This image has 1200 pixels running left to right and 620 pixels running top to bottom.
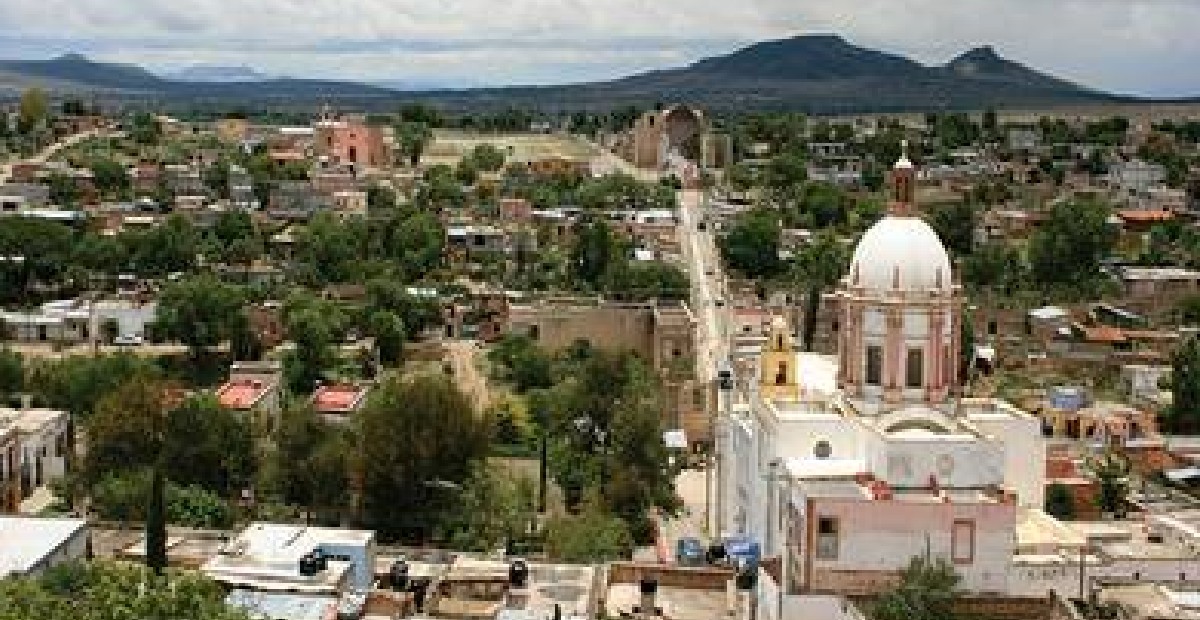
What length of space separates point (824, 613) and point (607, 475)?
37.3 feet

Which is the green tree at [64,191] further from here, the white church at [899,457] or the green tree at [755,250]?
the white church at [899,457]

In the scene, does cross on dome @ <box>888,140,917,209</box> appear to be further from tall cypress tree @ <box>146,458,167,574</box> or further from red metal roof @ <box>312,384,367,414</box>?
red metal roof @ <box>312,384,367,414</box>

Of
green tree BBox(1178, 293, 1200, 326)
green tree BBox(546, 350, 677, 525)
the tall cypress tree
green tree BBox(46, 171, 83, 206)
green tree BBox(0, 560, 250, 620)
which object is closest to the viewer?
green tree BBox(0, 560, 250, 620)

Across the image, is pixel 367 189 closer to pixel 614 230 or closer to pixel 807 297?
pixel 614 230

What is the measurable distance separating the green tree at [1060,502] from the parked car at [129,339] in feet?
99.4

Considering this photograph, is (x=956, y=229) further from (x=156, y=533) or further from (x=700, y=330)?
(x=156, y=533)

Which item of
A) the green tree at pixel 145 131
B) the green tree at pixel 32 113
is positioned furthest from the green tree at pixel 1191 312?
the green tree at pixel 32 113

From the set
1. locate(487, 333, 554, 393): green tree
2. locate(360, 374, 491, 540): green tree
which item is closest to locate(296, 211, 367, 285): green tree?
locate(487, 333, 554, 393): green tree

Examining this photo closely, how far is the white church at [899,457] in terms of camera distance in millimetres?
25672

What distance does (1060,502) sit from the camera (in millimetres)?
35406

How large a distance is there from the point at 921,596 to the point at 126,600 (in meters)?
11.5

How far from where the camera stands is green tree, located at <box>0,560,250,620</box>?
19656 millimetres

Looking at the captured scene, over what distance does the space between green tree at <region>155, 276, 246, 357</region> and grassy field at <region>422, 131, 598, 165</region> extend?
5283 centimetres

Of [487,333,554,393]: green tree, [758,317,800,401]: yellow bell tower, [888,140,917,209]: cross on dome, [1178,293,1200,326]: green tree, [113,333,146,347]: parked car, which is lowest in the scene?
[487,333,554,393]: green tree
